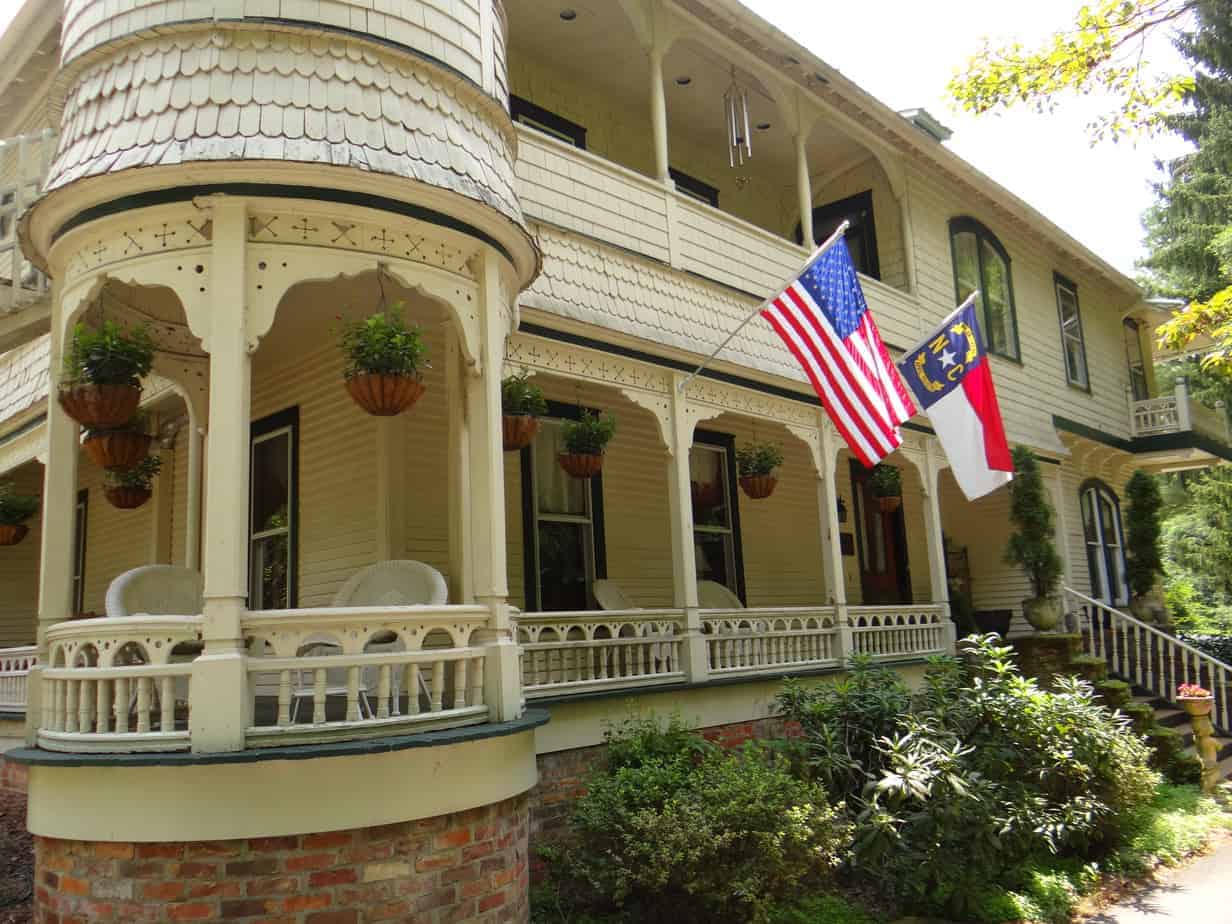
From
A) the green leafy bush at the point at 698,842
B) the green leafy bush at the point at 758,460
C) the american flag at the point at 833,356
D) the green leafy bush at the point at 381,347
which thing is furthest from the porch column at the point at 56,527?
the green leafy bush at the point at 758,460

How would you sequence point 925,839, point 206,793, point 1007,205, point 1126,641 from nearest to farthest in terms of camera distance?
point 206,793 < point 925,839 < point 1126,641 < point 1007,205

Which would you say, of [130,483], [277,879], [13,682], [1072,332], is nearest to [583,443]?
[130,483]

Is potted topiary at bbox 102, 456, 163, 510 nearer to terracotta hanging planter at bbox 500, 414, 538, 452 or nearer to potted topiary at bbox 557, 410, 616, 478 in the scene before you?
terracotta hanging planter at bbox 500, 414, 538, 452

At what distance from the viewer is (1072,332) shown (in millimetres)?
19875

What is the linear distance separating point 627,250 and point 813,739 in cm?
495

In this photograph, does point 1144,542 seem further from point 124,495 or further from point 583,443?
point 124,495

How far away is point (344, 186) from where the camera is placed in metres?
5.93

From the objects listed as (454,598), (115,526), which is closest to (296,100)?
(454,598)

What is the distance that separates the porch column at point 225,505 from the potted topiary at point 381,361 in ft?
2.51

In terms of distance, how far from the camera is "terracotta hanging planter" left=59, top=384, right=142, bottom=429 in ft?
20.4

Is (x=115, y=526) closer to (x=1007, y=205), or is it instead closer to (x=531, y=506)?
(x=531, y=506)

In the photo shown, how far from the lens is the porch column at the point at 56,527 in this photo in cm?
600

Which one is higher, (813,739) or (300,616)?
(300,616)

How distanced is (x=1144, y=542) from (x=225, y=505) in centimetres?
1832
